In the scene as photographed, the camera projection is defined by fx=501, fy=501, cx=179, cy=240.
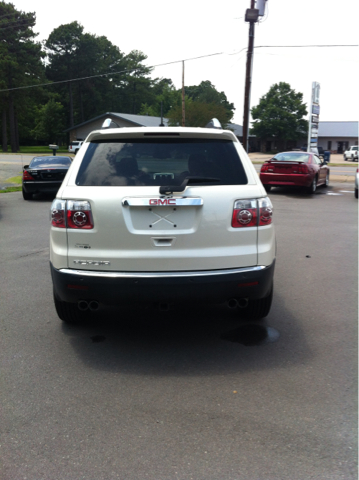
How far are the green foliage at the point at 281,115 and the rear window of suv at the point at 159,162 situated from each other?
273 ft

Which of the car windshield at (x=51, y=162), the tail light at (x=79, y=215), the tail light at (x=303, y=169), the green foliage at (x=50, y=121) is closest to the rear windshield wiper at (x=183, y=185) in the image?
the tail light at (x=79, y=215)

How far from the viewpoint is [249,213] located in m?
4.06

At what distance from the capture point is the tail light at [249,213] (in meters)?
4.03

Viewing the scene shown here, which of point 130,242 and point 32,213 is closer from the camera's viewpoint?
point 130,242

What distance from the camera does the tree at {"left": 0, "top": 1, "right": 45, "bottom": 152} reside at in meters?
68.8

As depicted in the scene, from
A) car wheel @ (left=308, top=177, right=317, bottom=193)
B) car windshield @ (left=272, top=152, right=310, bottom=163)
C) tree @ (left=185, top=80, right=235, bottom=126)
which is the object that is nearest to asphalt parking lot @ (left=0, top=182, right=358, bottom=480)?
car windshield @ (left=272, top=152, right=310, bottom=163)

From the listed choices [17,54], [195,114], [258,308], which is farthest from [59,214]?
[17,54]

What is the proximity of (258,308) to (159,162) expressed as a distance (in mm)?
1651

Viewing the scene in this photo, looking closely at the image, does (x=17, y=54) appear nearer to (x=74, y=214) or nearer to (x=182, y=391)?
(x=74, y=214)

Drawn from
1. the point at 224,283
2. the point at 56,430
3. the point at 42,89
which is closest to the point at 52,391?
the point at 56,430

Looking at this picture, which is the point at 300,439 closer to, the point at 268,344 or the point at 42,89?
the point at 268,344

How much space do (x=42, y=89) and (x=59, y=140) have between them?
1745 centimetres

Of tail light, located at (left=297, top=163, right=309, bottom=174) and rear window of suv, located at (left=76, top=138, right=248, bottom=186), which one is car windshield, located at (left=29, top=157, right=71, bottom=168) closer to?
tail light, located at (left=297, top=163, right=309, bottom=174)

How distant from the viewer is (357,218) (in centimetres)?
1275
